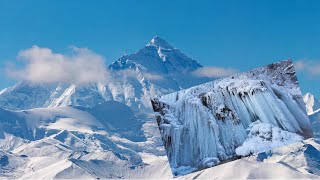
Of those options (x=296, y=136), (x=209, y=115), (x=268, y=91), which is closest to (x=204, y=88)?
(x=209, y=115)

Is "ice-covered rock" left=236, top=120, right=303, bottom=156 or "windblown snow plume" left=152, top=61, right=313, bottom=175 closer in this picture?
"ice-covered rock" left=236, top=120, right=303, bottom=156

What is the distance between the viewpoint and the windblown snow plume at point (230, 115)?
15.3 metres

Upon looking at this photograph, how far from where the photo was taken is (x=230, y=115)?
15.8 metres

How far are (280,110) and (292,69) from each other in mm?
1180

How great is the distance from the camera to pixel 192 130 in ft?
51.4

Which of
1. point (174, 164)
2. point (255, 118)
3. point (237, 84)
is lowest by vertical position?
point (174, 164)

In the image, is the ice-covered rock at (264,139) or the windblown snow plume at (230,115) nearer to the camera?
the ice-covered rock at (264,139)

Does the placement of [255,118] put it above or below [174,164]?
above

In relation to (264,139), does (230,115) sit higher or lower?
higher

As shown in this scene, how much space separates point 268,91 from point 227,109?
Result: 1.26 metres

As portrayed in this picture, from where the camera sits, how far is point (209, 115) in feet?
52.3

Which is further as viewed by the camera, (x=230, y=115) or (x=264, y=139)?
(x=230, y=115)

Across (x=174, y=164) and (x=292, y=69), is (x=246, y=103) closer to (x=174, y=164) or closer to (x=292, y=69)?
(x=292, y=69)

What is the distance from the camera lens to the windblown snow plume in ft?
50.3
